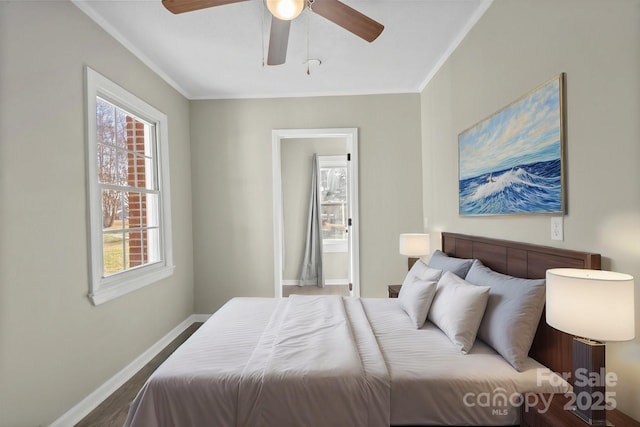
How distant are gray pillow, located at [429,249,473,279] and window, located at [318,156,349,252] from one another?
2.66m

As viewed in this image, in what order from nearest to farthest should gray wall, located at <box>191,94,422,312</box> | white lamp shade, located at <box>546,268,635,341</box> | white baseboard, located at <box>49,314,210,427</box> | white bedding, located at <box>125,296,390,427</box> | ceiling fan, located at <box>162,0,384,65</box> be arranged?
white lamp shade, located at <box>546,268,635,341</box>, white bedding, located at <box>125,296,390,427</box>, ceiling fan, located at <box>162,0,384,65</box>, white baseboard, located at <box>49,314,210,427</box>, gray wall, located at <box>191,94,422,312</box>

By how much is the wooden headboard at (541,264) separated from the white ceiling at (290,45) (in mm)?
1663

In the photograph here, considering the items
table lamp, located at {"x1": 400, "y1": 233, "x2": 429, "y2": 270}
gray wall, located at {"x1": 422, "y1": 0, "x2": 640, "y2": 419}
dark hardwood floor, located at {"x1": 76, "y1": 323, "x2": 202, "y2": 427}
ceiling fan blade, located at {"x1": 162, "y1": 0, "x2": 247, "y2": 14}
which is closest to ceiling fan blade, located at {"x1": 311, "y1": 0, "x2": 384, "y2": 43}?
ceiling fan blade, located at {"x1": 162, "y1": 0, "x2": 247, "y2": 14}

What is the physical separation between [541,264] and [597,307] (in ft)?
2.06

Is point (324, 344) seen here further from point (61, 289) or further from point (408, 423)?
point (61, 289)

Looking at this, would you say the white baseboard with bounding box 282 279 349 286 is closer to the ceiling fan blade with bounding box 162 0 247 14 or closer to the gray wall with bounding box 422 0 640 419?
the gray wall with bounding box 422 0 640 419

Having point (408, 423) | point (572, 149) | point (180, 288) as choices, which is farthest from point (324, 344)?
point (180, 288)

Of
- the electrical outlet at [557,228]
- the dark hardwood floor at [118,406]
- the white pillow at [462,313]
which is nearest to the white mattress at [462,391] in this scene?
the white pillow at [462,313]

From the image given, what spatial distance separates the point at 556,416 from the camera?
1.22 meters

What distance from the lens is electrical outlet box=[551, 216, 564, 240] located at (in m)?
1.56

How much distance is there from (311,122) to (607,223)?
9.91ft

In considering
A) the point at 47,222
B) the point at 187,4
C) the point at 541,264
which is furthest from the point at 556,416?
the point at 47,222

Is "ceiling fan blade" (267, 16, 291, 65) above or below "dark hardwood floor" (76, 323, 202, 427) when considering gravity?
above

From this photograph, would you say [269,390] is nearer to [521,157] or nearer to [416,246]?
[521,157]
